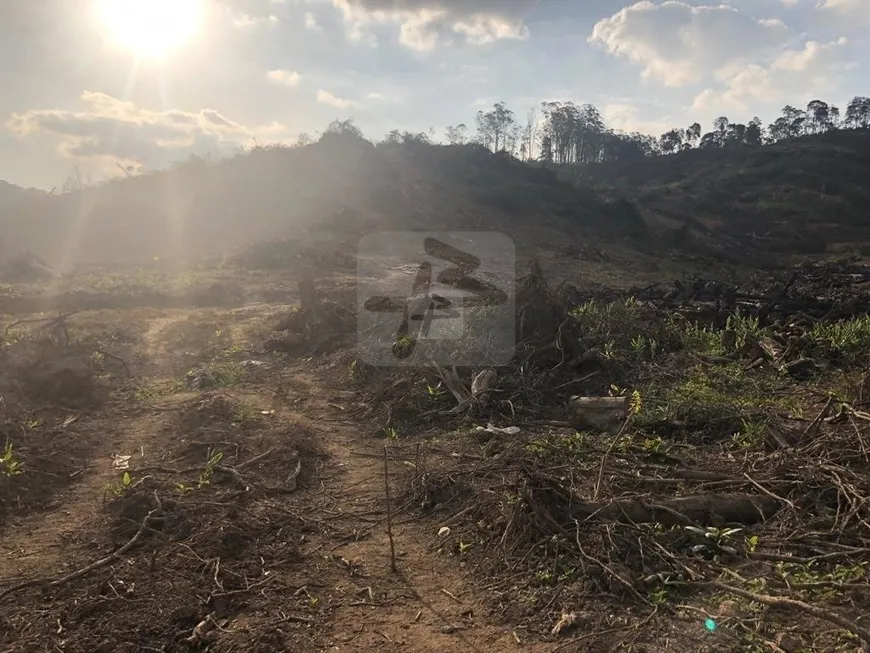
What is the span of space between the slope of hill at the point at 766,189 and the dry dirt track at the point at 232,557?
34.8 metres

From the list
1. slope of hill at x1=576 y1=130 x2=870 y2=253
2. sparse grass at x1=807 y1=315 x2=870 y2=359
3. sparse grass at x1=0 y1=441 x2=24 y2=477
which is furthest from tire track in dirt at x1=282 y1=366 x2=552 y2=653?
slope of hill at x1=576 y1=130 x2=870 y2=253

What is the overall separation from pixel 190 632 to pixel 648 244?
34685 millimetres

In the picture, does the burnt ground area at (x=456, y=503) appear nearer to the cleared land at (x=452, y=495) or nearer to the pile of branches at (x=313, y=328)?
the cleared land at (x=452, y=495)

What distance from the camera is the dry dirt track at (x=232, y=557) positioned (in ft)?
10.0

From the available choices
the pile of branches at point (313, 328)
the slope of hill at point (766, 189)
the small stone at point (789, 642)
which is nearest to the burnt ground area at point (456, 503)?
the small stone at point (789, 642)

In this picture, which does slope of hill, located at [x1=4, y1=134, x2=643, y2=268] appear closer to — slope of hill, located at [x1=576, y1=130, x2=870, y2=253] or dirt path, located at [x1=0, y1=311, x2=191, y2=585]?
slope of hill, located at [x1=576, y1=130, x2=870, y2=253]

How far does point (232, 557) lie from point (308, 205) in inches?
1156

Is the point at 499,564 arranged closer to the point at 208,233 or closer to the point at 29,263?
the point at 29,263

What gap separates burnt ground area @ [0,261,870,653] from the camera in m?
2.98

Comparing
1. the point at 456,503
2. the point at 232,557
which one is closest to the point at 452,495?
the point at 456,503

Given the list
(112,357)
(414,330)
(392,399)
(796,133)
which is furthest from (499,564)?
(796,133)

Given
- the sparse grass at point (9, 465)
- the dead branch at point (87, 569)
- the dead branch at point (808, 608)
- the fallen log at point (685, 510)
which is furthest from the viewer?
the sparse grass at point (9, 465)

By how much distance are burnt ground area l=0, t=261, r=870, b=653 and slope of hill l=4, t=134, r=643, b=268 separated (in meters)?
17.8

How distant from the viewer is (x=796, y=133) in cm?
6869
